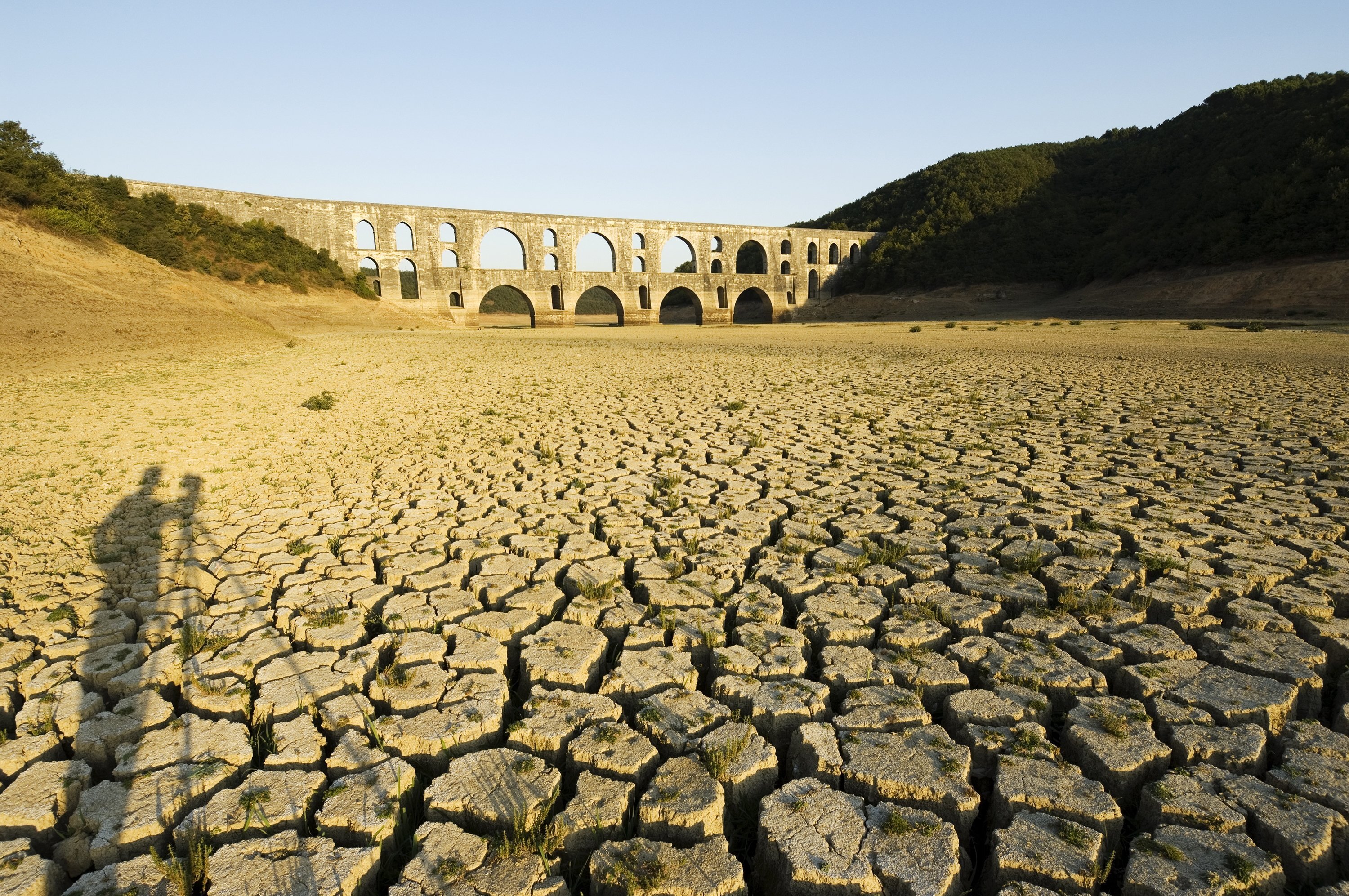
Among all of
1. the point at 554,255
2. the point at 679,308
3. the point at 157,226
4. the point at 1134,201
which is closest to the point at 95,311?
the point at 157,226

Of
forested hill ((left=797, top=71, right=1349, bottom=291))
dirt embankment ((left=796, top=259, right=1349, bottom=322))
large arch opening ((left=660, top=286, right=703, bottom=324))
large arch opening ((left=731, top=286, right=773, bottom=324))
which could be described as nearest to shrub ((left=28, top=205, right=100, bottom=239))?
large arch opening ((left=731, top=286, right=773, bottom=324))

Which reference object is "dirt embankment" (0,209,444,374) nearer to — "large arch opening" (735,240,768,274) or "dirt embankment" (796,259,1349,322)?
"dirt embankment" (796,259,1349,322)

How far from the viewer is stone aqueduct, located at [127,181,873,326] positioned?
32031mm

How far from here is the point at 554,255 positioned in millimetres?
36969

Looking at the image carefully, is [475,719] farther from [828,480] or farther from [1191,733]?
[828,480]

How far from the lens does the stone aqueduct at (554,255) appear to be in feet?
105

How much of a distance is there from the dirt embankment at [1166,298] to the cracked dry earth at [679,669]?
22.3 m

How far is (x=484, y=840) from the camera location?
1.58 m

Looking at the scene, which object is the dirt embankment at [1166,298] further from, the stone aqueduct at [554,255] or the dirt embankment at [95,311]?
the dirt embankment at [95,311]

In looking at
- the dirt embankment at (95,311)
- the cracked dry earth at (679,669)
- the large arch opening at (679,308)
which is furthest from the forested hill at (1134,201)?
the dirt embankment at (95,311)

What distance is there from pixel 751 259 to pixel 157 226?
38.1 metres

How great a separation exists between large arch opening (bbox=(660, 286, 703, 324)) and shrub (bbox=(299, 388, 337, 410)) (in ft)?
119

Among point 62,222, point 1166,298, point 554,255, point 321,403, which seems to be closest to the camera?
point 321,403

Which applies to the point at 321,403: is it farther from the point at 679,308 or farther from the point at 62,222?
the point at 679,308
